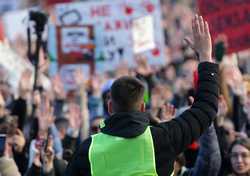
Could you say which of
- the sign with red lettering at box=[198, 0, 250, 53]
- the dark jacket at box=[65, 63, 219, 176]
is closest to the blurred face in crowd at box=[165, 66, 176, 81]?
the sign with red lettering at box=[198, 0, 250, 53]

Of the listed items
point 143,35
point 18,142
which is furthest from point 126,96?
point 143,35

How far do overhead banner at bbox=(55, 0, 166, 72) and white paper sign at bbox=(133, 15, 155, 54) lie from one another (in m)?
0.01

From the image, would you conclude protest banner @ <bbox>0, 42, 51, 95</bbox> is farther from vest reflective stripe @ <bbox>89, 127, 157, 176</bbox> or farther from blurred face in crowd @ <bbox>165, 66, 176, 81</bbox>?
vest reflective stripe @ <bbox>89, 127, 157, 176</bbox>

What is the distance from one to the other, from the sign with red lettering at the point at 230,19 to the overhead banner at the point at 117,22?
6.61 ft

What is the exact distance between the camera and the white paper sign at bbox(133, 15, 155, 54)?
11.6 m

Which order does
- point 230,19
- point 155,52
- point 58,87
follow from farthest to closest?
1. point 155,52
2. point 58,87
3. point 230,19

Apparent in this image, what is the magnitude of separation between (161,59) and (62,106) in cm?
206

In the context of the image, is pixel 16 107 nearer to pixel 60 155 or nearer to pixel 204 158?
pixel 60 155

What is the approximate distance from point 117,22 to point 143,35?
614mm

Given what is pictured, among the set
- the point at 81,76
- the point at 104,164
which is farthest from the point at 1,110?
the point at 104,164

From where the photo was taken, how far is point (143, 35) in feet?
38.0

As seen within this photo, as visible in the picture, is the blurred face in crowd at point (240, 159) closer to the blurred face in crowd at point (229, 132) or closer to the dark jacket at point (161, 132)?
the blurred face in crowd at point (229, 132)

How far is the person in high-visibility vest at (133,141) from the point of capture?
376cm

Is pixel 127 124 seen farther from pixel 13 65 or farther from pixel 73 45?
pixel 13 65
